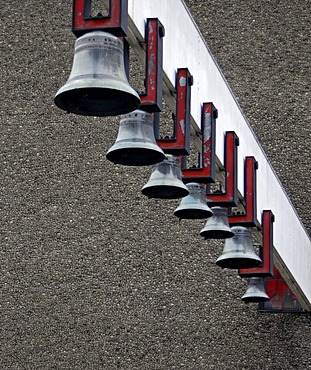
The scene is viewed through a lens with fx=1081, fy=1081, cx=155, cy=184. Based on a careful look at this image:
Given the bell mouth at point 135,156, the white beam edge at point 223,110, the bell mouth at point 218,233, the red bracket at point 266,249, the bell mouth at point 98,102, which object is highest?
the white beam edge at point 223,110


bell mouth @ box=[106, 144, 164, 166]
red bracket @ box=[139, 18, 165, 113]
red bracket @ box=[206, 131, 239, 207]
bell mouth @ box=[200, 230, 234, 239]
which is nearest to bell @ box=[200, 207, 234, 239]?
bell mouth @ box=[200, 230, 234, 239]

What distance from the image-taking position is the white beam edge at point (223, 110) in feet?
31.3

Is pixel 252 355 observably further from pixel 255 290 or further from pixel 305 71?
pixel 305 71

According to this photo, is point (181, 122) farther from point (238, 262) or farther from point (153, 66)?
A: point (238, 262)

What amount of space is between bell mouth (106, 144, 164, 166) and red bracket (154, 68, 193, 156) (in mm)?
1166

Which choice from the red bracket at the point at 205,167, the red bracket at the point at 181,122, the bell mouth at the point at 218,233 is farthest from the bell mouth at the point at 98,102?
the bell mouth at the point at 218,233

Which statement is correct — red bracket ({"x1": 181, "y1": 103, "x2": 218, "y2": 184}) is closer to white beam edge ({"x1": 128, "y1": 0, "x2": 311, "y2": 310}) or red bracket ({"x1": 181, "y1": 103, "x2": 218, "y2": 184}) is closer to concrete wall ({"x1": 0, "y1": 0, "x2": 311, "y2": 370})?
white beam edge ({"x1": 128, "y1": 0, "x2": 311, "y2": 310})

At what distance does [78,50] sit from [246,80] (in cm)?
1261

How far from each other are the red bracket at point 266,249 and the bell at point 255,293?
1.58m

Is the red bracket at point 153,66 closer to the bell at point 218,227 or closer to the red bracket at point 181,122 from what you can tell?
the red bracket at point 181,122

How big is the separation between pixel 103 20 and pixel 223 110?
4825mm

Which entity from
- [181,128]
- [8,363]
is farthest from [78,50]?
[8,363]

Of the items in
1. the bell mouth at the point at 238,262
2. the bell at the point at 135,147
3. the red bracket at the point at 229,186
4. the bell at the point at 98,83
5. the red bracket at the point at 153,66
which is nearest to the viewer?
the bell at the point at 98,83

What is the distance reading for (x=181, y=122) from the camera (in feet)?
30.5
